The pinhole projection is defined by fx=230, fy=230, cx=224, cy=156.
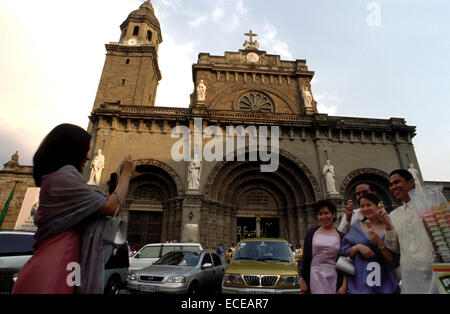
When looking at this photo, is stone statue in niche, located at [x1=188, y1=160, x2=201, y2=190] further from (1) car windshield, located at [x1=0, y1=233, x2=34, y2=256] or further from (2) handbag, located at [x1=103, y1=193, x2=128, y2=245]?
(2) handbag, located at [x1=103, y1=193, x2=128, y2=245]

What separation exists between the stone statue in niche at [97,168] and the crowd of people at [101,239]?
1566 cm

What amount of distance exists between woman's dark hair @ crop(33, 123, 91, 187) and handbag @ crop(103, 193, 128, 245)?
558 mm

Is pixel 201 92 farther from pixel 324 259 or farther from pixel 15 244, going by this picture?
pixel 324 259

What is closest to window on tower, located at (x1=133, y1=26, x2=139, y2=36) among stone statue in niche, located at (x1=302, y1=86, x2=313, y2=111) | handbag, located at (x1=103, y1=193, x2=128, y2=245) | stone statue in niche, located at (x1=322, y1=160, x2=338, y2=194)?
stone statue in niche, located at (x1=302, y1=86, x2=313, y2=111)

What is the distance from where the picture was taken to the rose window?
73.5 feet

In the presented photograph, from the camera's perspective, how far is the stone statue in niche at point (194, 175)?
15.8 meters

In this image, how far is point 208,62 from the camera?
23828mm

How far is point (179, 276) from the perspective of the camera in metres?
6.05

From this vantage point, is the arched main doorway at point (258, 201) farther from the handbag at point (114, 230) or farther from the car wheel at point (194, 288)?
the handbag at point (114, 230)

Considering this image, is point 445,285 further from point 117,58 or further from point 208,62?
point 117,58

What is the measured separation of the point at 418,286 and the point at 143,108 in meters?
19.3

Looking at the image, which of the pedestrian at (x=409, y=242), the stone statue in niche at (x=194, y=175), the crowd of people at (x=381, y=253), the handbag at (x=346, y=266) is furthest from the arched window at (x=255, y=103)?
the handbag at (x=346, y=266)

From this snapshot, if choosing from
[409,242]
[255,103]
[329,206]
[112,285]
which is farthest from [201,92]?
[409,242]
